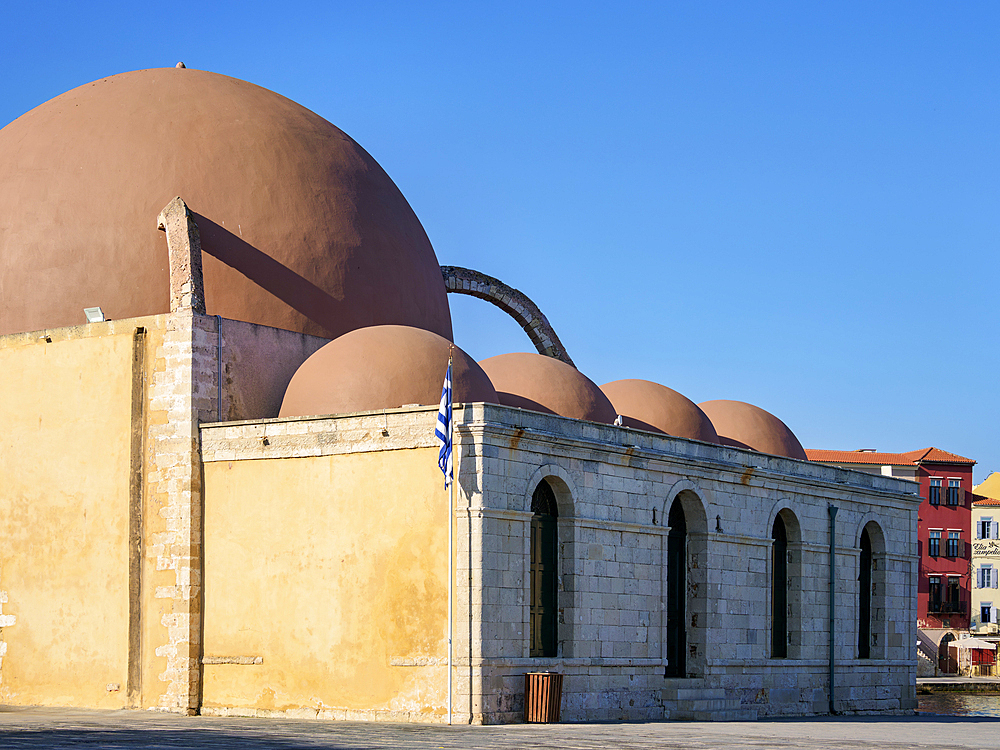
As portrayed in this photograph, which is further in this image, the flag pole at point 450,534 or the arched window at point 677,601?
the arched window at point 677,601

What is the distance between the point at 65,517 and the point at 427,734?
715cm

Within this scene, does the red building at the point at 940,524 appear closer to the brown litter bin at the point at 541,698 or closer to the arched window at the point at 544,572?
the arched window at the point at 544,572

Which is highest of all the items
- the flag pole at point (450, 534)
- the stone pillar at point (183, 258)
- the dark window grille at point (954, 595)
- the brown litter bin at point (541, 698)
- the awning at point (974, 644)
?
the stone pillar at point (183, 258)

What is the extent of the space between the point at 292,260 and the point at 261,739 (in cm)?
828

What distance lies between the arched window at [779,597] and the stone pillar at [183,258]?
9667 mm

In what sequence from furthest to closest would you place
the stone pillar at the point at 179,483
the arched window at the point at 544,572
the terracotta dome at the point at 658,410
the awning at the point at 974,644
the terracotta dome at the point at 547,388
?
1. the awning at the point at 974,644
2. the terracotta dome at the point at 658,410
3. the terracotta dome at the point at 547,388
4. the stone pillar at the point at 179,483
5. the arched window at the point at 544,572

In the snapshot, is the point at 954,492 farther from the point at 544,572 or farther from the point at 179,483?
the point at 179,483

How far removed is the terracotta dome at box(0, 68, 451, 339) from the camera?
19.7 metres

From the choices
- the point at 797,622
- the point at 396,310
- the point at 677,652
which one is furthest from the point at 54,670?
the point at 797,622

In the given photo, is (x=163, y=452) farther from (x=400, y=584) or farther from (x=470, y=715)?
(x=470, y=715)

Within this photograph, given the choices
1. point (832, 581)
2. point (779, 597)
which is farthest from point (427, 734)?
point (832, 581)

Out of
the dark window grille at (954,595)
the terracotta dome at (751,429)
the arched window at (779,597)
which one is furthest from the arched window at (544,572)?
the dark window grille at (954,595)

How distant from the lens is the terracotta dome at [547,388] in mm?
20266

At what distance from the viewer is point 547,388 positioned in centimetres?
2041
